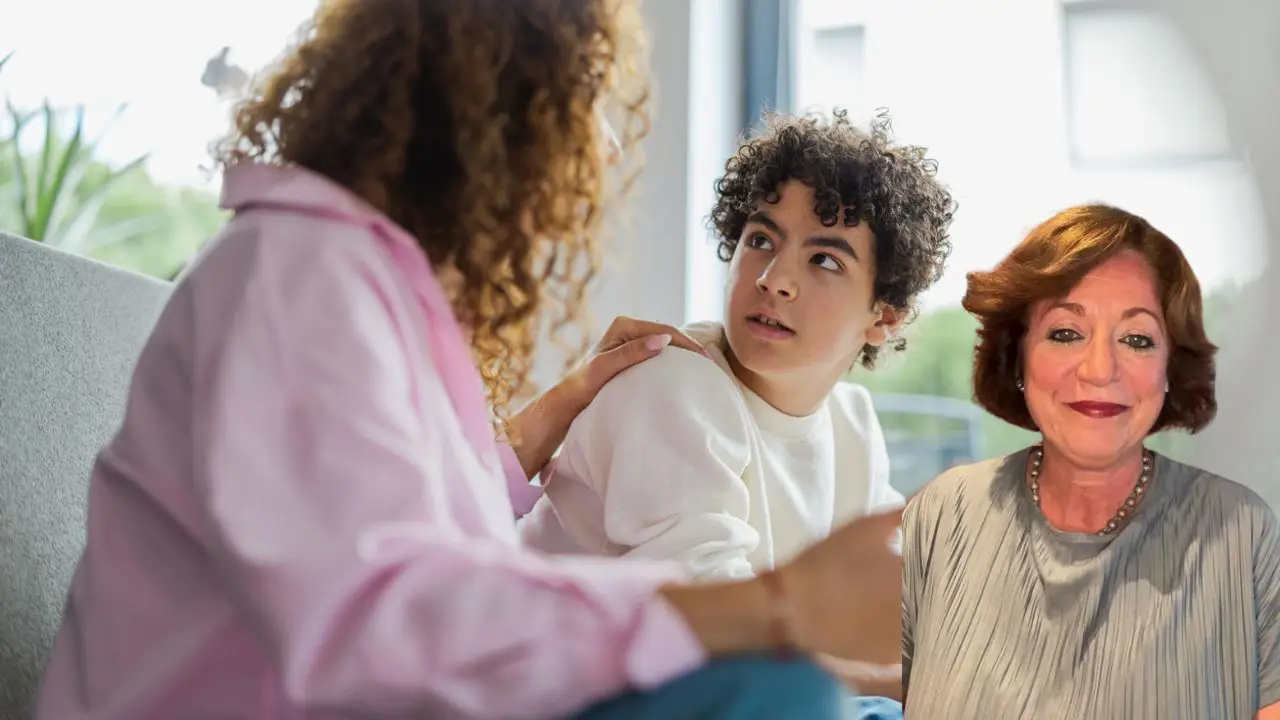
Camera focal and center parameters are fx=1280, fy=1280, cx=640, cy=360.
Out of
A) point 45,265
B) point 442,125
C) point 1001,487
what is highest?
point 442,125

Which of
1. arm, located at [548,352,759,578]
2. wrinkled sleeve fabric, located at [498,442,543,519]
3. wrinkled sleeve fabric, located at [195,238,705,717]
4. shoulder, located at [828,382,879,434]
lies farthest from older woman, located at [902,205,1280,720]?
wrinkled sleeve fabric, located at [195,238,705,717]

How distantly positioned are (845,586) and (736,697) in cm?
12

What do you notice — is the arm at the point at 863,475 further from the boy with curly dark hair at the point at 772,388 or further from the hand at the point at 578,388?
the hand at the point at 578,388

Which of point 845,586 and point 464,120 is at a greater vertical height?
point 464,120

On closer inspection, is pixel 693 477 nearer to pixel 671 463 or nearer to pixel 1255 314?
pixel 671 463

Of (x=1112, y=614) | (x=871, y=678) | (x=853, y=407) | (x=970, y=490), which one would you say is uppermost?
(x=853, y=407)

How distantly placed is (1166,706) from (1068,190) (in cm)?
125

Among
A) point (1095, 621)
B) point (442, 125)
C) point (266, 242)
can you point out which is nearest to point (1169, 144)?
point (1095, 621)

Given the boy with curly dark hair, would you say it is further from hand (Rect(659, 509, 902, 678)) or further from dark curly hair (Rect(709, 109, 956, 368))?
hand (Rect(659, 509, 902, 678))

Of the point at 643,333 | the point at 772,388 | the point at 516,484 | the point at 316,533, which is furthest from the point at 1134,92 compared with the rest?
the point at 316,533

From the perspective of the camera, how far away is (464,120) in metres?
0.95

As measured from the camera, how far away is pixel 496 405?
1248 mm

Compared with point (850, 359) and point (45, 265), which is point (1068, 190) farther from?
point (45, 265)

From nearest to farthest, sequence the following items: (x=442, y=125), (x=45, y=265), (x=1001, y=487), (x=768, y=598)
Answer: (x=768, y=598) < (x=442, y=125) < (x=45, y=265) < (x=1001, y=487)
